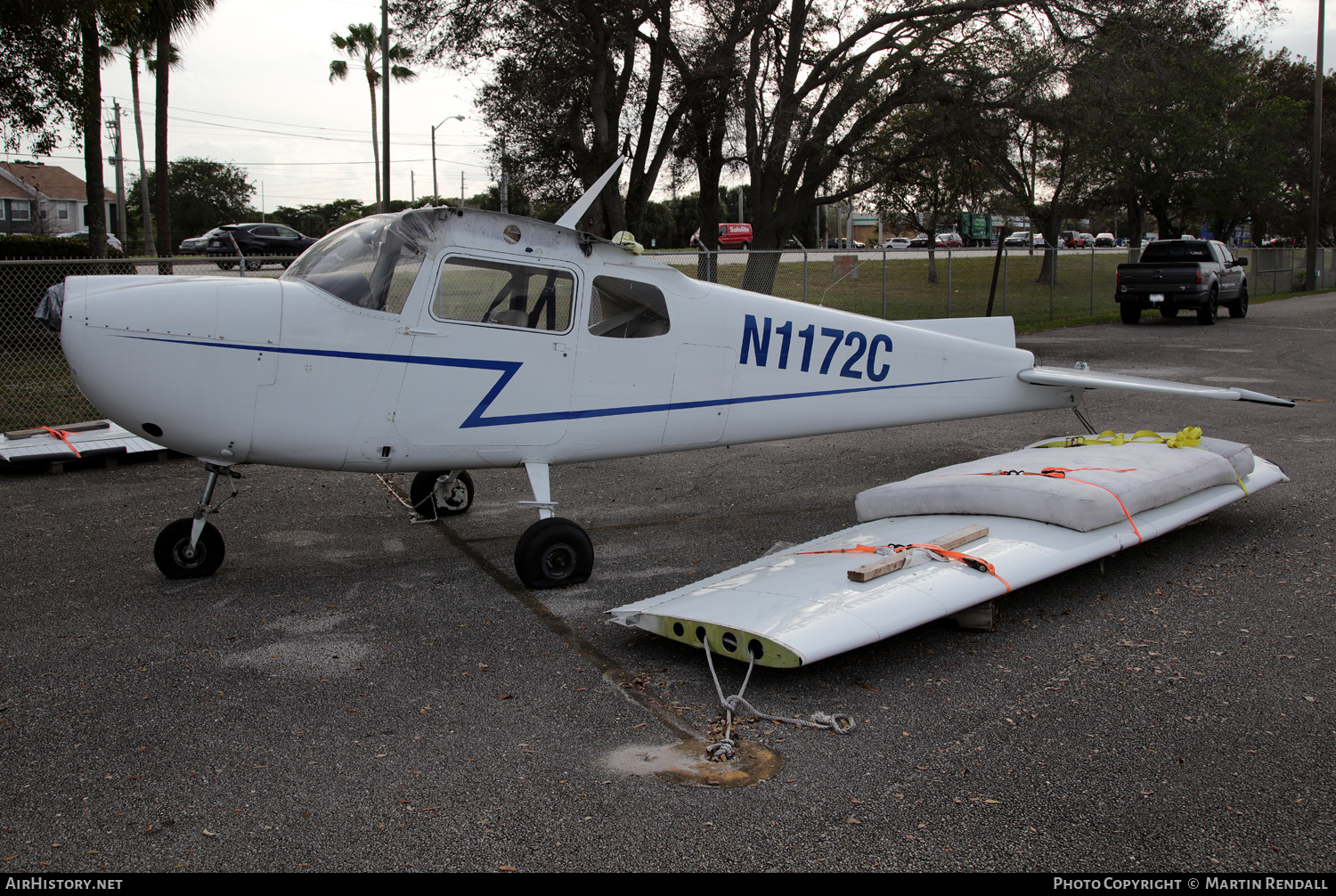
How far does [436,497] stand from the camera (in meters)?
7.75

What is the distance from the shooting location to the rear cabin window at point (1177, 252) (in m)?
25.0

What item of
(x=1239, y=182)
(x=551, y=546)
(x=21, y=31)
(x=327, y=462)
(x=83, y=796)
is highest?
(x=1239, y=182)

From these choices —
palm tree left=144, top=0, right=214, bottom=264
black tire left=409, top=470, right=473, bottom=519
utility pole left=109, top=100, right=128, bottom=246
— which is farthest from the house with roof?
black tire left=409, top=470, right=473, bottom=519

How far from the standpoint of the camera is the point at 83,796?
357 cm

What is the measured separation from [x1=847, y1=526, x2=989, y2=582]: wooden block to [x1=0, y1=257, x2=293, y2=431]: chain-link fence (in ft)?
28.1

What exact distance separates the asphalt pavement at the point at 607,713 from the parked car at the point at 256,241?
36.1m

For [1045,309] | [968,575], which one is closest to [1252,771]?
[968,575]

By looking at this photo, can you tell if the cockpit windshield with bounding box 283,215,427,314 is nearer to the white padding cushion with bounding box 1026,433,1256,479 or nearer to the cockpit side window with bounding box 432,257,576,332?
the cockpit side window with bounding box 432,257,576,332

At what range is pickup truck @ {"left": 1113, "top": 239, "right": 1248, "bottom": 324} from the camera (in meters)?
24.0

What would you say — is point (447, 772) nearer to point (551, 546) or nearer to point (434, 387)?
point (551, 546)

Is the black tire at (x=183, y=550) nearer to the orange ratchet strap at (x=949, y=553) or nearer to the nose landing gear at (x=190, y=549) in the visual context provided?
the nose landing gear at (x=190, y=549)

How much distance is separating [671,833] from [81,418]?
11.0 meters

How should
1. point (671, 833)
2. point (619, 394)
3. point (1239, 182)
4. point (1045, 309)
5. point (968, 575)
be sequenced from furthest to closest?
point (1239, 182) < point (1045, 309) < point (619, 394) < point (968, 575) < point (671, 833)

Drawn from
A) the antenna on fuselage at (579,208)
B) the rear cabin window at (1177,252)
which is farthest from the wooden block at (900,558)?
the rear cabin window at (1177,252)
